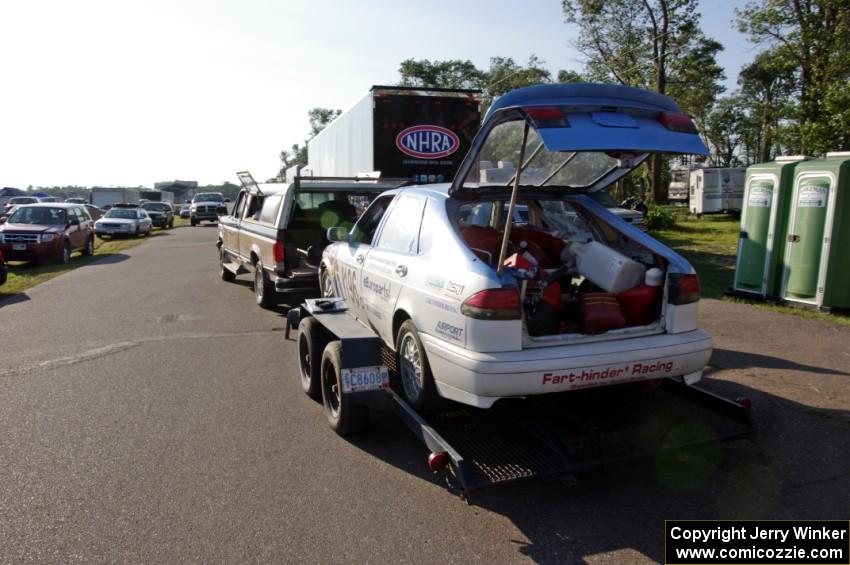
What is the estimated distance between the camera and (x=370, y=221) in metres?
6.39

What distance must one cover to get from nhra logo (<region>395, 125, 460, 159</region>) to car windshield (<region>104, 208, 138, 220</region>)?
2210 centimetres

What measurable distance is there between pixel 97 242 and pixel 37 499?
1093 inches

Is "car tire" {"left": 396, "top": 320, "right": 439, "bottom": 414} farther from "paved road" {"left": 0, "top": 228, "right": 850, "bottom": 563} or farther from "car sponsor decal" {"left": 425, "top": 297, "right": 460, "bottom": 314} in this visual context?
"paved road" {"left": 0, "top": 228, "right": 850, "bottom": 563}

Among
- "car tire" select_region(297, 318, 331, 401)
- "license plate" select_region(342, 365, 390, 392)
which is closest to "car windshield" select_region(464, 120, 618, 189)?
"license plate" select_region(342, 365, 390, 392)

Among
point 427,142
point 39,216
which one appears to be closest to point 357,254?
point 427,142

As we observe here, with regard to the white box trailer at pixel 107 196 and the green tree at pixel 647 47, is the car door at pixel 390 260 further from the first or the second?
the white box trailer at pixel 107 196

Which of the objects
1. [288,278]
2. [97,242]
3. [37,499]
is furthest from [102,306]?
[97,242]

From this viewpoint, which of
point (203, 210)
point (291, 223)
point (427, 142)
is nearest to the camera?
point (291, 223)

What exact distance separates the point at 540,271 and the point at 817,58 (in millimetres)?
19587

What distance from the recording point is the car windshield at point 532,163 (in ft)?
14.3

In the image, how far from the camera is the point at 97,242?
2867 cm

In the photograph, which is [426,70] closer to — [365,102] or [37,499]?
[365,102]

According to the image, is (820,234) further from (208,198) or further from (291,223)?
(208,198)

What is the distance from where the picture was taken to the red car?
683 inches
